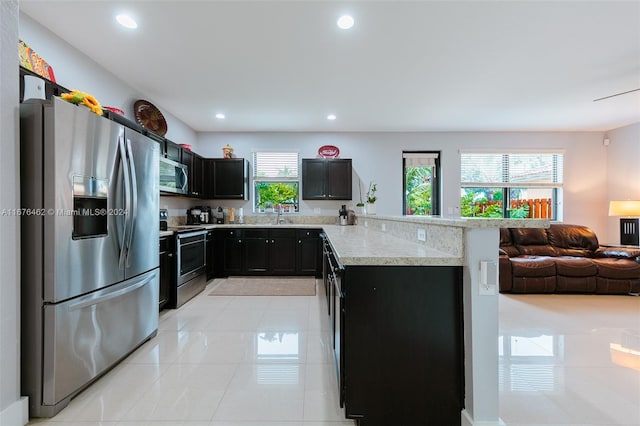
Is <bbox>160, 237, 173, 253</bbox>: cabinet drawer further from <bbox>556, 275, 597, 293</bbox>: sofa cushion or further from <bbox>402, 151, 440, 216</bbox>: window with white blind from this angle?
<bbox>556, 275, 597, 293</bbox>: sofa cushion

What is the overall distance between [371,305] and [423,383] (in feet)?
1.61

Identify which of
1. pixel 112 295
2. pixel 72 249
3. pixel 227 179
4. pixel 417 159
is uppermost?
pixel 417 159

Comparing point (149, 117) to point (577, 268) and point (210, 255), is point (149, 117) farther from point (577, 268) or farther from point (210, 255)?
point (577, 268)

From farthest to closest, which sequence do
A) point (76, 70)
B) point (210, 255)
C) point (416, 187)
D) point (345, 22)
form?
point (416, 187) → point (210, 255) → point (76, 70) → point (345, 22)

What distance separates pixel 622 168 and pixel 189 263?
307 inches

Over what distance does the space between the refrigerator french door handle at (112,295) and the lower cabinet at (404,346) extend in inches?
65.9

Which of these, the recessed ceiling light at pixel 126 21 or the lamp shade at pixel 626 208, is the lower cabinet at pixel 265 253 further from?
the lamp shade at pixel 626 208

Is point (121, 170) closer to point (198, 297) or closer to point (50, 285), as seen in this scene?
point (50, 285)

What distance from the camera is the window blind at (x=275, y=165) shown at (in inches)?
217

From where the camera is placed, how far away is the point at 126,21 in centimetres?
230

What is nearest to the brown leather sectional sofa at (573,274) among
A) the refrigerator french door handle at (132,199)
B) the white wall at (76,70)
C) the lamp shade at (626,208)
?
the lamp shade at (626,208)

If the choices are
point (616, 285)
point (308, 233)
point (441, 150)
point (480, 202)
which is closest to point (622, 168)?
point (480, 202)

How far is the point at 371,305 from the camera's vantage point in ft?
4.74

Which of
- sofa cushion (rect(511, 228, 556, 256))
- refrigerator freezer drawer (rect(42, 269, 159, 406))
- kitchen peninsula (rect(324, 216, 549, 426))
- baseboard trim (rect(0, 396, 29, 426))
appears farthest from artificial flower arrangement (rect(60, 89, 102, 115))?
sofa cushion (rect(511, 228, 556, 256))
